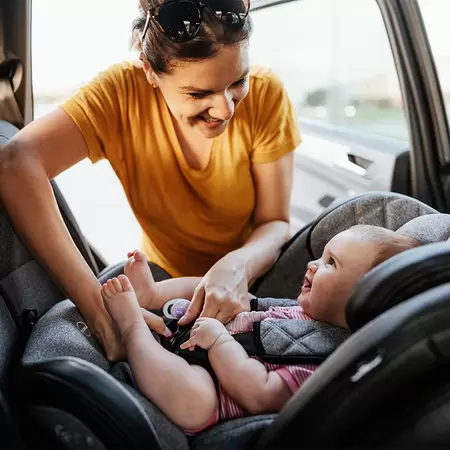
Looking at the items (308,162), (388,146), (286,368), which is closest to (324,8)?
(308,162)

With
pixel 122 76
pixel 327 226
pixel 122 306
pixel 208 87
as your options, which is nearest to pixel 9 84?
pixel 122 76

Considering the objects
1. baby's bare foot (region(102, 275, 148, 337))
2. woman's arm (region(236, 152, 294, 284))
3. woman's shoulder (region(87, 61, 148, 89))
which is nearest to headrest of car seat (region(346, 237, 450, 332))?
baby's bare foot (region(102, 275, 148, 337))

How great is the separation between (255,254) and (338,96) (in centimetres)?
196

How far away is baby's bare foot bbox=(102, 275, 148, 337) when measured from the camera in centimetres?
109

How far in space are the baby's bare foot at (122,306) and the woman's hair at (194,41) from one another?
1.40ft

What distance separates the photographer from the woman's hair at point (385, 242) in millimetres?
1121

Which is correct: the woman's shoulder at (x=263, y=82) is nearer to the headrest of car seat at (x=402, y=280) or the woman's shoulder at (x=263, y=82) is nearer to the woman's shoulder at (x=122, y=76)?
the woman's shoulder at (x=122, y=76)

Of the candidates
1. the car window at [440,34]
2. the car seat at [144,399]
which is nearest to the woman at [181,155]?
the car seat at [144,399]

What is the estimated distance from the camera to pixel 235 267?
1.30 m

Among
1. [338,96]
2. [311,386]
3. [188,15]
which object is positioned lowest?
[338,96]

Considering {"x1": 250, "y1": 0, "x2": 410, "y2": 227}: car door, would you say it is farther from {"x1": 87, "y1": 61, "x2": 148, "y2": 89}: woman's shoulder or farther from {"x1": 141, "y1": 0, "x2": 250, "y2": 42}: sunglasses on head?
{"x1": 141, "y1": 0, "x2": 250, "y2": 42}: sunglasses on head

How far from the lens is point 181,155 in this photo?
141 cm

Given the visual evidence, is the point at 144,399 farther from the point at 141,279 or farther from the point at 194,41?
the point at 194,41

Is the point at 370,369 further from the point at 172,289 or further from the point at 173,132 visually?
the point at 173,132
